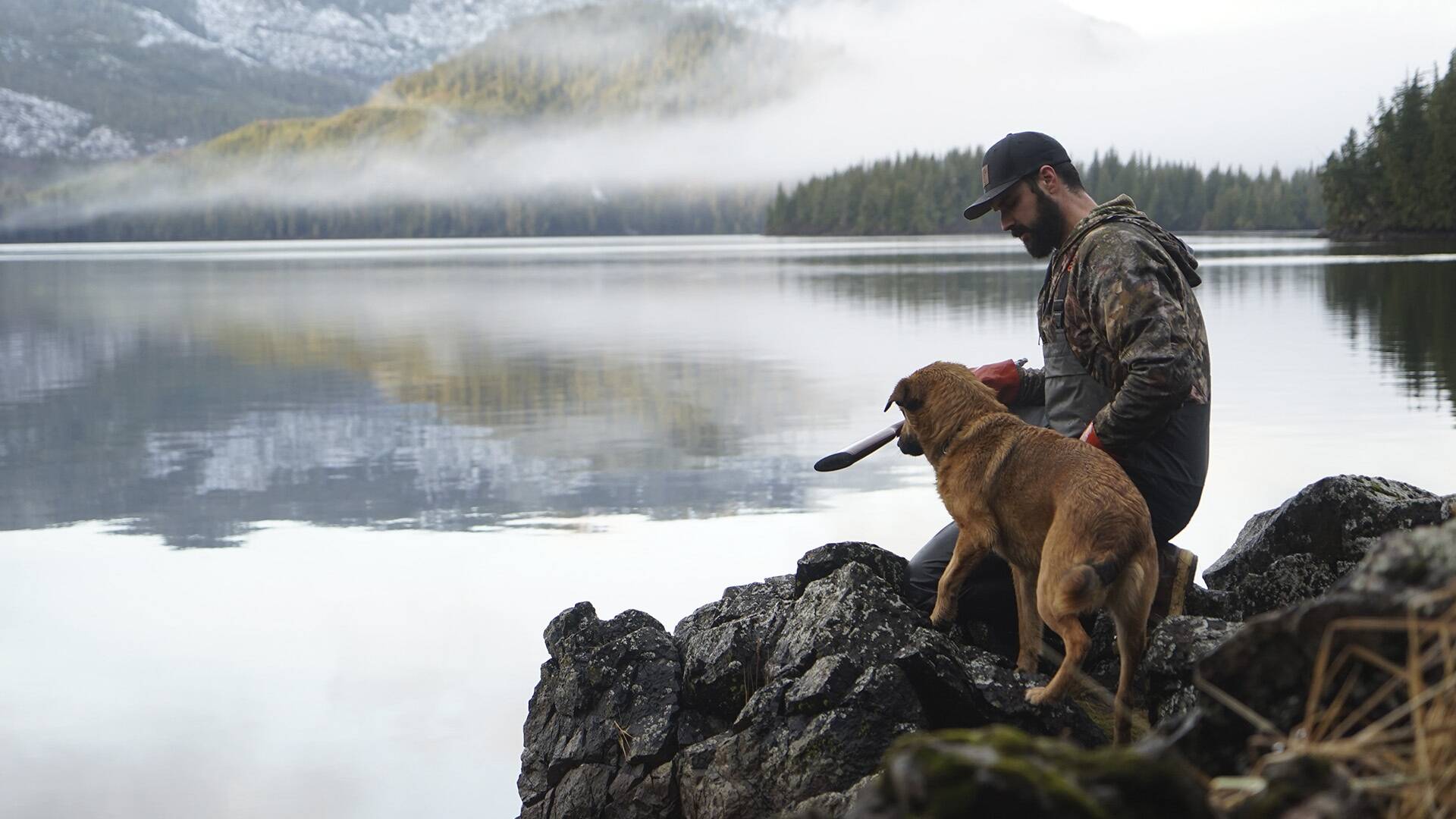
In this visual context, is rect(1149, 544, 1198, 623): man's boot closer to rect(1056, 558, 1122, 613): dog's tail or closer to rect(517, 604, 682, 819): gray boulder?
rect(1056, 558, 1122, 613): dog's tail

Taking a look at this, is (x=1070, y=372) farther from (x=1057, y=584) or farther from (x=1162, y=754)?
(x=1162, y=754)

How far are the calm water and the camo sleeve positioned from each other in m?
3.98

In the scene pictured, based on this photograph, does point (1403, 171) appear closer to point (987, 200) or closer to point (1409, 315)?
point (1409, 315)

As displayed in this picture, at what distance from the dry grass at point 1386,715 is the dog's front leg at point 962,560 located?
291cm

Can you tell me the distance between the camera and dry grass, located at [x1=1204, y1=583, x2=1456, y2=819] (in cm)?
212

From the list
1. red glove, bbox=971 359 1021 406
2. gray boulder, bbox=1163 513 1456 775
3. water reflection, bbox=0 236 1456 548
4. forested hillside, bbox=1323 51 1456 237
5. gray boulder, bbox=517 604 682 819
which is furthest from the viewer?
forested hillside, bbox=1323 51 1456 237

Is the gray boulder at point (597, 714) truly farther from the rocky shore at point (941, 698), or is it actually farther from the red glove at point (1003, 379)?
the red glove at point (1003, 379)

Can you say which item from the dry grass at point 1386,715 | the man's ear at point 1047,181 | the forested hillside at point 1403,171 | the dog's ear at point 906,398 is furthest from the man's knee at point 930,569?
the forested hillside at point 1403,171

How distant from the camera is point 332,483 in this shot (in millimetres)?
14383

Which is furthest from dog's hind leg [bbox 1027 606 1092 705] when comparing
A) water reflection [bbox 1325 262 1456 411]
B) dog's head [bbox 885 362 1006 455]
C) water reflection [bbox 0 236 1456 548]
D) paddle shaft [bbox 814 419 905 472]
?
water reflection [bbox 1325 262 1456 411]

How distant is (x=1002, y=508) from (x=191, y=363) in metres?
24.2

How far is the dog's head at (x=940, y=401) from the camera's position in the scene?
581 centimetres

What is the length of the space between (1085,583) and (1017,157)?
208 cm

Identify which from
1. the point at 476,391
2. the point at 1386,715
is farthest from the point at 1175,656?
the point at 476,391
